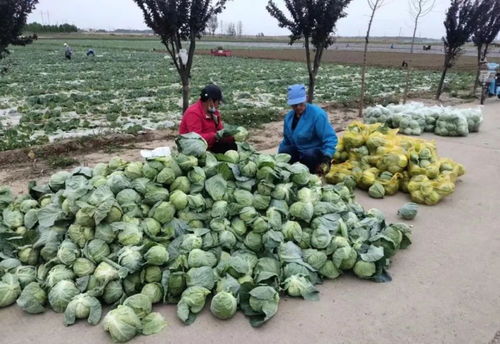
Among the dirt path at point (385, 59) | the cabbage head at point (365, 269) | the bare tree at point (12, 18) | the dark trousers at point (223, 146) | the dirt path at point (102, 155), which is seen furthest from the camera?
the dirt path at point (385, 59)

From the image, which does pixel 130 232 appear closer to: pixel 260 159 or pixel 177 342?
pixel 177 342

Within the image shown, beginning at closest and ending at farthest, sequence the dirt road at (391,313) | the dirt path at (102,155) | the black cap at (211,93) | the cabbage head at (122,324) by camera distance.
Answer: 1. the cabbage head at (122,324)
2. the dirt road at (391,313)
3. the black cap at (211,93)
4. the dirt path at (102,155)

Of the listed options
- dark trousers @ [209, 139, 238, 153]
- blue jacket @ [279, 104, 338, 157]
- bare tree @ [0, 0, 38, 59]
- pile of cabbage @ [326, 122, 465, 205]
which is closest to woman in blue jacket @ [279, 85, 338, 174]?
blue jacket @ [279, 104, 338, 157]

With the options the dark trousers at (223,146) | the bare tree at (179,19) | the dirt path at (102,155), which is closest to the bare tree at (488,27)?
the dirt path at (102,155)

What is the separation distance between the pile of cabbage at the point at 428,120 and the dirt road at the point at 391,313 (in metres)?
5.02

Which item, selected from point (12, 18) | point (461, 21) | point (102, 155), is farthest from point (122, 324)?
point (461, 21)

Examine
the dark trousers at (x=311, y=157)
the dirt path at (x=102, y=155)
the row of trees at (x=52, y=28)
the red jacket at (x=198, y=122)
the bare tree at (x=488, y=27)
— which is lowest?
the dirt path at (x=102, y=155)

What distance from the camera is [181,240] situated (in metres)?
3.63

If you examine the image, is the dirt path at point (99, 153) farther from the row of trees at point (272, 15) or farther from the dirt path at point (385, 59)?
the dirt path at point (385, 59)

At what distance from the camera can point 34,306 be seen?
3258 millimetres

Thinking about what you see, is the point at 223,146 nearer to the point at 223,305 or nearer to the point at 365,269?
the point at 365,269

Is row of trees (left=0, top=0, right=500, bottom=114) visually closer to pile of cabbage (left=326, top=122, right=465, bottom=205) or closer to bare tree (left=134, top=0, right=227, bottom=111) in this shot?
bare tree (left=134, top=0, right=227, bottom=111)

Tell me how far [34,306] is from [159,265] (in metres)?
1.00

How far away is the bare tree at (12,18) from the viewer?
7314 millimetres
